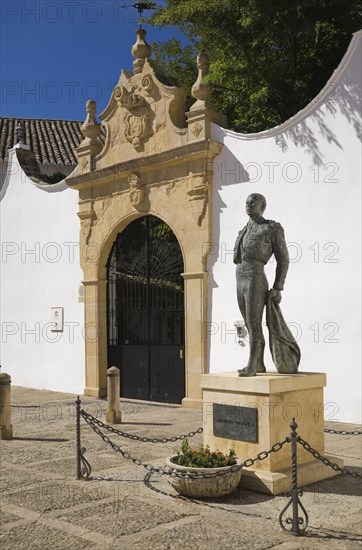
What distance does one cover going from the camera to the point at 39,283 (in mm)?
16031

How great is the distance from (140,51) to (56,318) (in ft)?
19.9

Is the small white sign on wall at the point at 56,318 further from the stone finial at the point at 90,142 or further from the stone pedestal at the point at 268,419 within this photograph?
the stone pedestal at the point at 268,419

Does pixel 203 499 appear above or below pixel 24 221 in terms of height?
below

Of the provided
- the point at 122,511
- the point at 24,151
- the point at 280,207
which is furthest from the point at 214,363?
the point at 24,151

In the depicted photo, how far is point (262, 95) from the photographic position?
15.3m

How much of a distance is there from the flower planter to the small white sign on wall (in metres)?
9.30

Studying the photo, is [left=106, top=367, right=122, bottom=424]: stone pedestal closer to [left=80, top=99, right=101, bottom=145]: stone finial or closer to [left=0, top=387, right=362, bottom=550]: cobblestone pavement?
[left=0, top=387, right=362, bottom=550]: cobblestone pavement

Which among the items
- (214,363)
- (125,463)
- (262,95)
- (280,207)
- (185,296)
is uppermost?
(262,95)

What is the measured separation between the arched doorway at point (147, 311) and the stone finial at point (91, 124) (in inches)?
89.7

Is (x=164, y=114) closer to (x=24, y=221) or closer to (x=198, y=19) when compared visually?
(x=198, y=19)

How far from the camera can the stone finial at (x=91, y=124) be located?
48.2 feet

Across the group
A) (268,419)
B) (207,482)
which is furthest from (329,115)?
(207,482)

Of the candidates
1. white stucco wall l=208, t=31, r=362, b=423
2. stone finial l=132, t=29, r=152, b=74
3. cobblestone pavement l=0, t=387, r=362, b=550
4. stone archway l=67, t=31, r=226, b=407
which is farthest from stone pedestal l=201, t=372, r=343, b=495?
stone finial l=132, t=29, r=152, b=74

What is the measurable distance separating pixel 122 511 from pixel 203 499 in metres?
0.79
